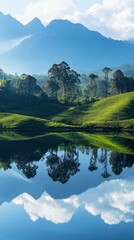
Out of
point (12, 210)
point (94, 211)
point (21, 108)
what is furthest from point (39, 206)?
point (21, 108)

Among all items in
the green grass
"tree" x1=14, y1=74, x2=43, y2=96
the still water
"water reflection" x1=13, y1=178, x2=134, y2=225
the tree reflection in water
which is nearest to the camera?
the still water

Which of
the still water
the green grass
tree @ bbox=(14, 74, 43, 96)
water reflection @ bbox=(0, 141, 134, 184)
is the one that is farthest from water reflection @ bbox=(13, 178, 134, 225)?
tree @ bbox=(14, 74, 43, 96)

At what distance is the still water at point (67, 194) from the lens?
30.2 m

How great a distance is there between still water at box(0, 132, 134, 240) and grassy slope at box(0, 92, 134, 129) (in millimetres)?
57308

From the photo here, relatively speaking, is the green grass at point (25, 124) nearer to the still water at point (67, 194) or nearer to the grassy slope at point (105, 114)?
the grassy slope at point (105, 114)

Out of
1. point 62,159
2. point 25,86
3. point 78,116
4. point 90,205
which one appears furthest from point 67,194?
point 25,86

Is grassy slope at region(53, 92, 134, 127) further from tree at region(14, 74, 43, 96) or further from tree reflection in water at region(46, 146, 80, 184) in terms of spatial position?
tree reflection in water at region(46, 146, 80, 184)

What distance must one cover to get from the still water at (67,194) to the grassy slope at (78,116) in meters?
57.3

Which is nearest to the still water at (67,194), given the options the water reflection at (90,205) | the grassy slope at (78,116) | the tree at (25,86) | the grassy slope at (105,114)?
the water reflection at (90,205)

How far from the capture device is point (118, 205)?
3672 cm

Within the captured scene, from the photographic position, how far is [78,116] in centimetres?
15088

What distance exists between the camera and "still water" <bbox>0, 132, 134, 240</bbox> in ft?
99.1

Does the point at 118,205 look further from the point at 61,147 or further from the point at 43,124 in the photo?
the point at 43,124

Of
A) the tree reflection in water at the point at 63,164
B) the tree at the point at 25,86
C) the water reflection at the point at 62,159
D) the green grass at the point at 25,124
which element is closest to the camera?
the tree reflection in water at the point at 63,164
